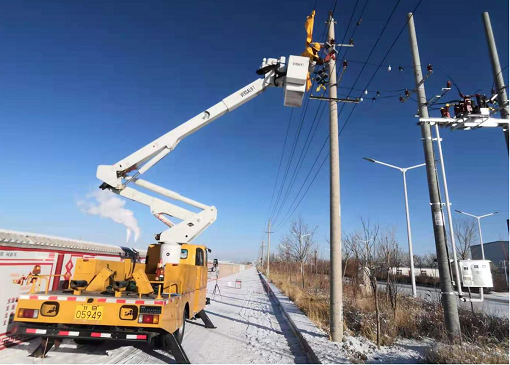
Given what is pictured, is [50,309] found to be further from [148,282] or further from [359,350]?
[359,350]

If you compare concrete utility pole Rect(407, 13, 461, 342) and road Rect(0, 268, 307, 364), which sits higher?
concrete utility pole Rect(407, 13, 461, 342)

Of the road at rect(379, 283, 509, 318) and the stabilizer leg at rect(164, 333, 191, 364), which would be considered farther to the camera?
the road at rect(379, 283, 509, 318)

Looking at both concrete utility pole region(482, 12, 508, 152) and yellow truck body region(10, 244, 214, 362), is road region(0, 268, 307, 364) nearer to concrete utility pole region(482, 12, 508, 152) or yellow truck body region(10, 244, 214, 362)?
yellow truck body region(10, 244, 214, 362)

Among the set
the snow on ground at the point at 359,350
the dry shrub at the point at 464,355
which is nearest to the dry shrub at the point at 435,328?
the dry shrub at the point at 464,355

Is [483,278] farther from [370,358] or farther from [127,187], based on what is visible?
[127,187]

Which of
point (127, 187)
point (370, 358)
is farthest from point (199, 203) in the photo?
point (370, 358)

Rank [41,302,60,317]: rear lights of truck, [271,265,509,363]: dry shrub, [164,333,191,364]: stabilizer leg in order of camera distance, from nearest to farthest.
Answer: [271,265,509,363]: dry shrub → [41,302,60,317]: rear lights of truck → [164,333,191,364]: stabilizer leg

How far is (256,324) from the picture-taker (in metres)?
9.92

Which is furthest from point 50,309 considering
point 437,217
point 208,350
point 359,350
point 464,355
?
point 437,217

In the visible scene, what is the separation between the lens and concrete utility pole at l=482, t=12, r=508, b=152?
19.2 feet

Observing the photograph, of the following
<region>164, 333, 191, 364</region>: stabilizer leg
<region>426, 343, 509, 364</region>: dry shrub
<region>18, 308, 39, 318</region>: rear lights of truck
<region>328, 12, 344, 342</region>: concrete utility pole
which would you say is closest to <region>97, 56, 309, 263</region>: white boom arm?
<region>328, 12, 344, 342</region>: concrete utility pole

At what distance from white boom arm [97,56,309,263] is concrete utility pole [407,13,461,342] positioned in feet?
10.2

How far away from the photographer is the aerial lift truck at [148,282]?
17.4 ft

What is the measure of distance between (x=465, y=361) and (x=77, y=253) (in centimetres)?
990
